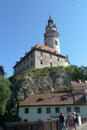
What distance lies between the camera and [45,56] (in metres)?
79.2

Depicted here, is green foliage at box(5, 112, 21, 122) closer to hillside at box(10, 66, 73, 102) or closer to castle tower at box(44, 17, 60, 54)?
hillside at box(10, 66, 73, 102)

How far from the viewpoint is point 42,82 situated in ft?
230

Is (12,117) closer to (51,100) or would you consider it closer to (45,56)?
(51,100)

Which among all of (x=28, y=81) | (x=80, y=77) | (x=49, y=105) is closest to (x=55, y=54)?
(x=80, y=77)

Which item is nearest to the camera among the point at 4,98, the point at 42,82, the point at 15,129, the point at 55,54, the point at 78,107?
the point at 15,129

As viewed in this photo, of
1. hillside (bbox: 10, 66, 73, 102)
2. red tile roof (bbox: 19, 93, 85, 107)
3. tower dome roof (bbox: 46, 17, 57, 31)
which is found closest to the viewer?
red tile roof (bbox: 19, 93, 85, 107)

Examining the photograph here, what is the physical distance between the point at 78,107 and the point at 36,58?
32.4 meters

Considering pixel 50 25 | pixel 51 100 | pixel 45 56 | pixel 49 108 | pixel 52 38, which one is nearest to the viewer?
pixel 49 108

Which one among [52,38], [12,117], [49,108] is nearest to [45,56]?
[52,38]

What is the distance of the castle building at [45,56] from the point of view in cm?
7706

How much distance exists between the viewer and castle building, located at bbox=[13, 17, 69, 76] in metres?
77.1

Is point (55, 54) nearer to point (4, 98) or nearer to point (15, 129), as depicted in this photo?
point (4, 98)

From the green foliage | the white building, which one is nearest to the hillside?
the green foliage

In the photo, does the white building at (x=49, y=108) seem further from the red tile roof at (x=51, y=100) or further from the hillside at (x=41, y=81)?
the hillside at (x=41, y=81)
